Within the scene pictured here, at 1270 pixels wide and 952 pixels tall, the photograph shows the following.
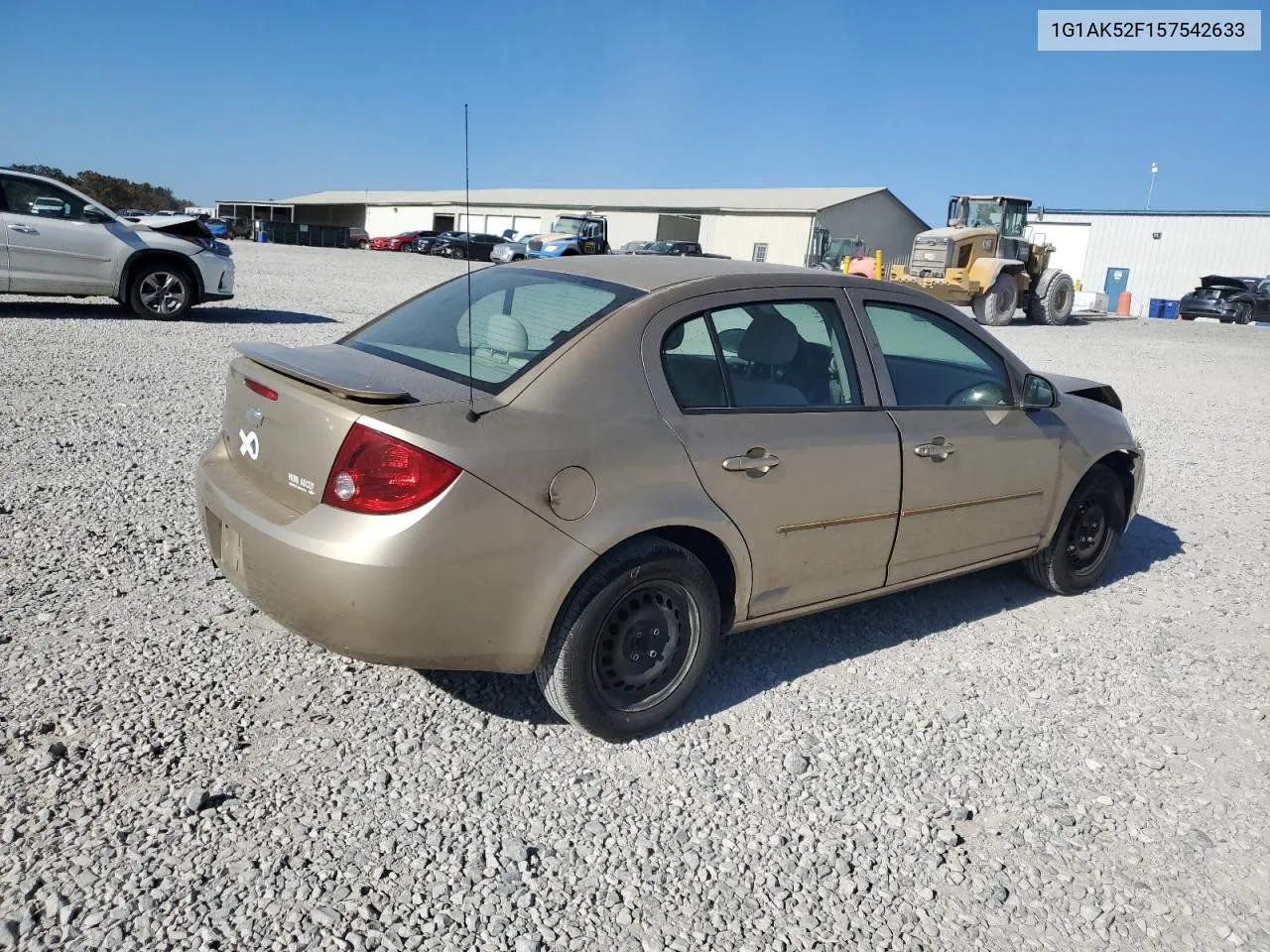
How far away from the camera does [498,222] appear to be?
204 feet

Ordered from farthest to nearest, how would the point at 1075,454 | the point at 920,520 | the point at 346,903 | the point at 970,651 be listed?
the point at 1075,454
the point at 970,651
the point at 920,520
the point at 346,903

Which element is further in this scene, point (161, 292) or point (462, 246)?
point (462, 246)

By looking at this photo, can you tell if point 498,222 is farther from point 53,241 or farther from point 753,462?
point 753,462

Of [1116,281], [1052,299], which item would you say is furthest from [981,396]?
[1116,281]

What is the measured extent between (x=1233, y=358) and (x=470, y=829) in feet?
67.2

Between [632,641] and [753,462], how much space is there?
74 cm

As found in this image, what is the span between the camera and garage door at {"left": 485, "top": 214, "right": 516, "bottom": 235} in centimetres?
6169

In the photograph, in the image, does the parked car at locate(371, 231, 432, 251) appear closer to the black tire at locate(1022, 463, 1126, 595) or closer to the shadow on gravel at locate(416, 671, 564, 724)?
the black tire at locate(1022, 463, 1126, 595)

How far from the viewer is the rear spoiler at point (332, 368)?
286 cm

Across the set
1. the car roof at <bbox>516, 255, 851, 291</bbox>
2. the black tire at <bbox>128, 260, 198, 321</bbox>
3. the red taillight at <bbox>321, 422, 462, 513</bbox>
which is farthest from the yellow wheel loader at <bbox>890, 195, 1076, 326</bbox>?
the red taillight at <bbox>321, 422, 462, 513</bbox>

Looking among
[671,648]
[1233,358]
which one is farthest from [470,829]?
[1233,358]

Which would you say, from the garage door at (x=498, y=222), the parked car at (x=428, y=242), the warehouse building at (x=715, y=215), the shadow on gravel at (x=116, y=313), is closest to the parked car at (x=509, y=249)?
the parked car at (x=428, y=242)

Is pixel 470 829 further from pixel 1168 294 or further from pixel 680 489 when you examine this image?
pixel 1168 294

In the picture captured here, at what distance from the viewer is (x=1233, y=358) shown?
1891cm
